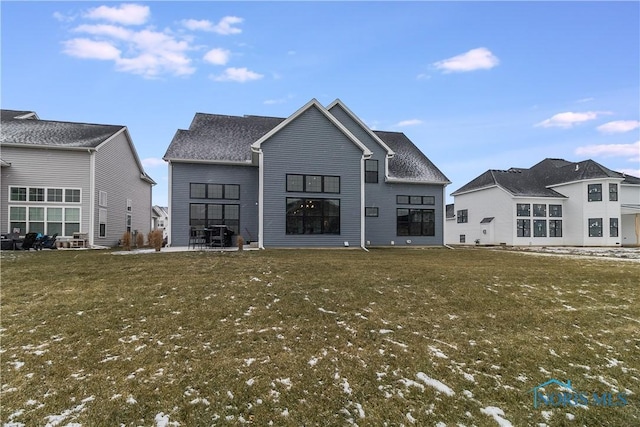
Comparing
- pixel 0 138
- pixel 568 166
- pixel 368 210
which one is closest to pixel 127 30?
pixel 0 138

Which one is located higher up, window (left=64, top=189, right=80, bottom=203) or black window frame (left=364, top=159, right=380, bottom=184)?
black window frame (left=364, top=159, right=380, bottom=184)

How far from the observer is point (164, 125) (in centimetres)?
2250

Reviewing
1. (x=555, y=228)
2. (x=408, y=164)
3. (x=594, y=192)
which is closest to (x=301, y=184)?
(x=408, y=164)

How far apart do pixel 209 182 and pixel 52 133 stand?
8960 millimetres

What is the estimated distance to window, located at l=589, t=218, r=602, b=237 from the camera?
100 feet

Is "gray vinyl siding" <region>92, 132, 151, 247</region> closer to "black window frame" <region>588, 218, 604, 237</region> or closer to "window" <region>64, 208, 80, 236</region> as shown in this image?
"window" <region>64, 208, 80, 236</region>

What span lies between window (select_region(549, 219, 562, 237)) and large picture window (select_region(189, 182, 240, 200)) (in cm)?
2974

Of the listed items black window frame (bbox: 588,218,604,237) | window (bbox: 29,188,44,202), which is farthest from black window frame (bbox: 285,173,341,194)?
black window frame (bbox: 588,218,604,237)

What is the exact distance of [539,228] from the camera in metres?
31.5

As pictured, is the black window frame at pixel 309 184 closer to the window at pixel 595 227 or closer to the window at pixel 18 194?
the window at pixel 18 194

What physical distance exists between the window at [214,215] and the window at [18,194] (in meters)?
8.02

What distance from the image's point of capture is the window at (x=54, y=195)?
17.3m

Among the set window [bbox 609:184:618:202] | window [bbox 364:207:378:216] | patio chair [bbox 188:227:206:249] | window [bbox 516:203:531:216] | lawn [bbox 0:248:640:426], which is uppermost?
window [bbox 609:184:618:202]

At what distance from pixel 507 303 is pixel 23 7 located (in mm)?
15896
